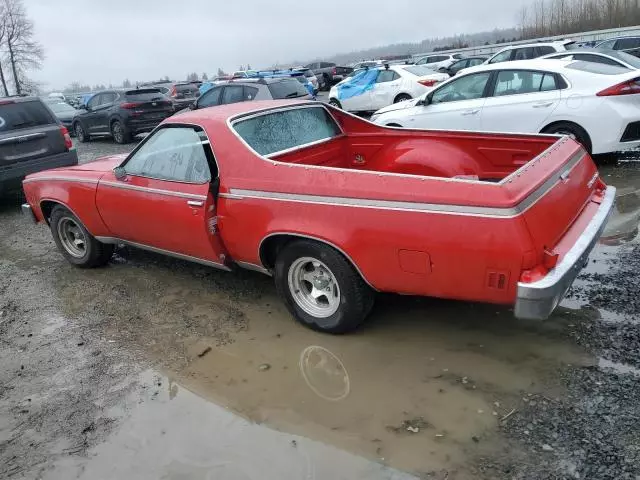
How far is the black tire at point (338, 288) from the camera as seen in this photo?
11.9ft

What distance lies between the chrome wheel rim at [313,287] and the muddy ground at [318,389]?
215 millimetres

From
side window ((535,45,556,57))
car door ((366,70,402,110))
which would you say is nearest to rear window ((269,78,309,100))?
car door ((366,70,402,110))

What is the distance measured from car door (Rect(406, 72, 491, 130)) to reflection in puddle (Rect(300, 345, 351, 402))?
18.8ft

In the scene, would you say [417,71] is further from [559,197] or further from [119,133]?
[559,197]

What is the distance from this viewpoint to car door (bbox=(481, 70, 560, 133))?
7.62 metres

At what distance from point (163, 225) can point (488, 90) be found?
583 centimetres

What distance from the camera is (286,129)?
15.3 ft

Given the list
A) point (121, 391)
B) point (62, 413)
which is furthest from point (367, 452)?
point (62, 413)

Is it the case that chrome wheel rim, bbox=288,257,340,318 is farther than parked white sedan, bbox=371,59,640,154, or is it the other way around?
parked white sedan, bbox=371,59,640,154

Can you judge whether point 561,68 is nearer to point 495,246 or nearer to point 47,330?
point 495,246

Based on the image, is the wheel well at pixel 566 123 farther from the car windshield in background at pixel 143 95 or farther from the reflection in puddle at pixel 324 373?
the car windshield in background at pixel 143 95

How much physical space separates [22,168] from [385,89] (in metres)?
9.85

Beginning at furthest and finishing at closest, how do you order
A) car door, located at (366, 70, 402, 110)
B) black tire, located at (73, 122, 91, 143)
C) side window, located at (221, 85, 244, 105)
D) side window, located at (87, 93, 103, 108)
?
side window, located at (87, 93, 103, 108)
black tire, located at (73, 122, 91, 143)
car door, located at (366, 70, 402, 110)
side window, located at (221, 85, 244, 105)

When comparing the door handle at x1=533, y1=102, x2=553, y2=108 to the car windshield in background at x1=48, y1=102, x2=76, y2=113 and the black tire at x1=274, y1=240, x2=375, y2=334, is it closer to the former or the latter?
the black tire at x1=274, y1=240, x2=375, y2=334
